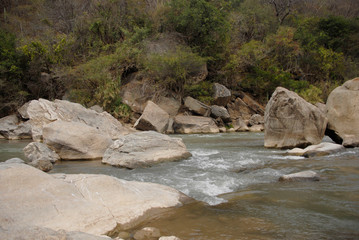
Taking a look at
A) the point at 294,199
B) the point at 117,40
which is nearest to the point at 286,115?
the point at 294,199

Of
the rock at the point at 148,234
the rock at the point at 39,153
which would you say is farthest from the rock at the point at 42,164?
the rock at the point at 148,234

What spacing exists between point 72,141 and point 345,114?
9.97 meters

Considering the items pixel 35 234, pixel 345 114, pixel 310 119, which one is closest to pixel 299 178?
pixel 310 119

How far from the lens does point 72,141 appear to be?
9.38 m

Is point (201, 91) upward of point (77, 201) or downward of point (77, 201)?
downward

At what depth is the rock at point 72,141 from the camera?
9312 millimetres

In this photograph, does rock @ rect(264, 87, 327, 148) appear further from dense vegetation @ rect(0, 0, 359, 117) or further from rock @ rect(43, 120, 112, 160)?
dense vegetation @ rect(0, 0, 359, 117)

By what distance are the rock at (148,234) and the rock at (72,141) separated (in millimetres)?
6210

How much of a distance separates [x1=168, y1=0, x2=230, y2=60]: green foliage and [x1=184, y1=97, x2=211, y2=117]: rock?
19.0ft

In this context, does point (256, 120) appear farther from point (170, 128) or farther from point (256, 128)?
point (170, 128)

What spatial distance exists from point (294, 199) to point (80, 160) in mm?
6695

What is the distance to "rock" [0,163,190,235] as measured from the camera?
3.55m

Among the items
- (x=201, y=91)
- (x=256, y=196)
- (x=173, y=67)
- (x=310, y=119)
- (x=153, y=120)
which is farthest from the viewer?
(x=201, y=91)

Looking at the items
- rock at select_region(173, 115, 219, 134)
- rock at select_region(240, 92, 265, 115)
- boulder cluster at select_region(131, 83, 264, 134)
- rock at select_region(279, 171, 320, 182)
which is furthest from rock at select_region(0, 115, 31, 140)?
rock at select_region(240, 92, 265, 115)
